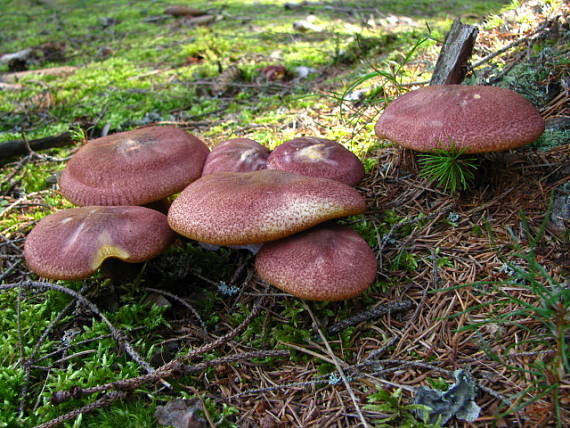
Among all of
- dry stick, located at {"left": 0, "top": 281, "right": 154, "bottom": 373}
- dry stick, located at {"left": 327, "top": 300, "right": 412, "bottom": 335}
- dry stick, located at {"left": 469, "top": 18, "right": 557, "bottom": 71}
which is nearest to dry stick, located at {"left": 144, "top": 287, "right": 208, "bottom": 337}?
dry stick, located at {"left": 0, "top": 281, "right": 154, "bottom": 373}

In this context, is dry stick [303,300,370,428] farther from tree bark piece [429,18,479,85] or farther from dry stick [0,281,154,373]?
tree bark piece [429,18,479,85]

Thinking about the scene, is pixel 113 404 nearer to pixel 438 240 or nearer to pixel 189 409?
pixel 189 409

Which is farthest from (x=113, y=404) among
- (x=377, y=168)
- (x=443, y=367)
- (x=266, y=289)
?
(x=377, y=168)

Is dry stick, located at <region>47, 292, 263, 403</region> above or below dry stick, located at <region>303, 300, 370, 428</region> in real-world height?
above

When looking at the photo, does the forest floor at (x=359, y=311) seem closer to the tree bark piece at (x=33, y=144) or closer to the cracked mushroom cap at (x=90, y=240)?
the tree bark piece at (x=33, y=144)

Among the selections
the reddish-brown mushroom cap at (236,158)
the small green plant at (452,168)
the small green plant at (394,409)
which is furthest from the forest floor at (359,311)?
the reddish-brown mushroom cap at (236,158)

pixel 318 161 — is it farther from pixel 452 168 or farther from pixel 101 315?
pixel 101 315
